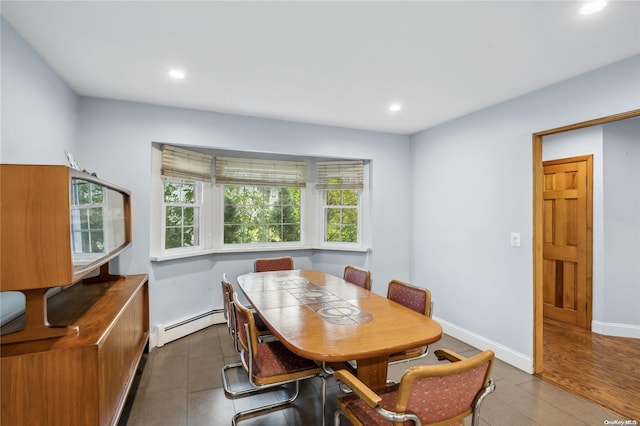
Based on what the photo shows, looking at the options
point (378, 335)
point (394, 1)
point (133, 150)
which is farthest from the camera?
point (133, 150)

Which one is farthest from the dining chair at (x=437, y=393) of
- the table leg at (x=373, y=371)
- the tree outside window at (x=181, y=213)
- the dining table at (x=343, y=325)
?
the tree outside window at (x=181, y=213)

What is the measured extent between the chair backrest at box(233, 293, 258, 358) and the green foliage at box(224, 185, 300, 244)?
7.61ft

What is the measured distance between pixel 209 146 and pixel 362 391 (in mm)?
3052

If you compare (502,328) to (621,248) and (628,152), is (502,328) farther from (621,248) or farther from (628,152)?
(628,152)

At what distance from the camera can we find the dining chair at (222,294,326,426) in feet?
6.05

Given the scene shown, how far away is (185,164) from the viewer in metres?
3.69

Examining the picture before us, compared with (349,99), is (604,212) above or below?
below

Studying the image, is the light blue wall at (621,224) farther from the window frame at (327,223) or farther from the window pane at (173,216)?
the window pane at (173,216)

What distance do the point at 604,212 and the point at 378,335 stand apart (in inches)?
147

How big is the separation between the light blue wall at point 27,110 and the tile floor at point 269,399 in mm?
1183

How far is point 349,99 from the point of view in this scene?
3.13m

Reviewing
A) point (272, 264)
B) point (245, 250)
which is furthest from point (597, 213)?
point (245, 250)

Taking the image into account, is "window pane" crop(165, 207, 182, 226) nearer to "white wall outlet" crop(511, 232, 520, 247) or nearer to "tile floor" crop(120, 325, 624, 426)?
"tile floor" crop(120, 325, 624, 426)

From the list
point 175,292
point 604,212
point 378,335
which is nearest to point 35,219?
point 378,335
